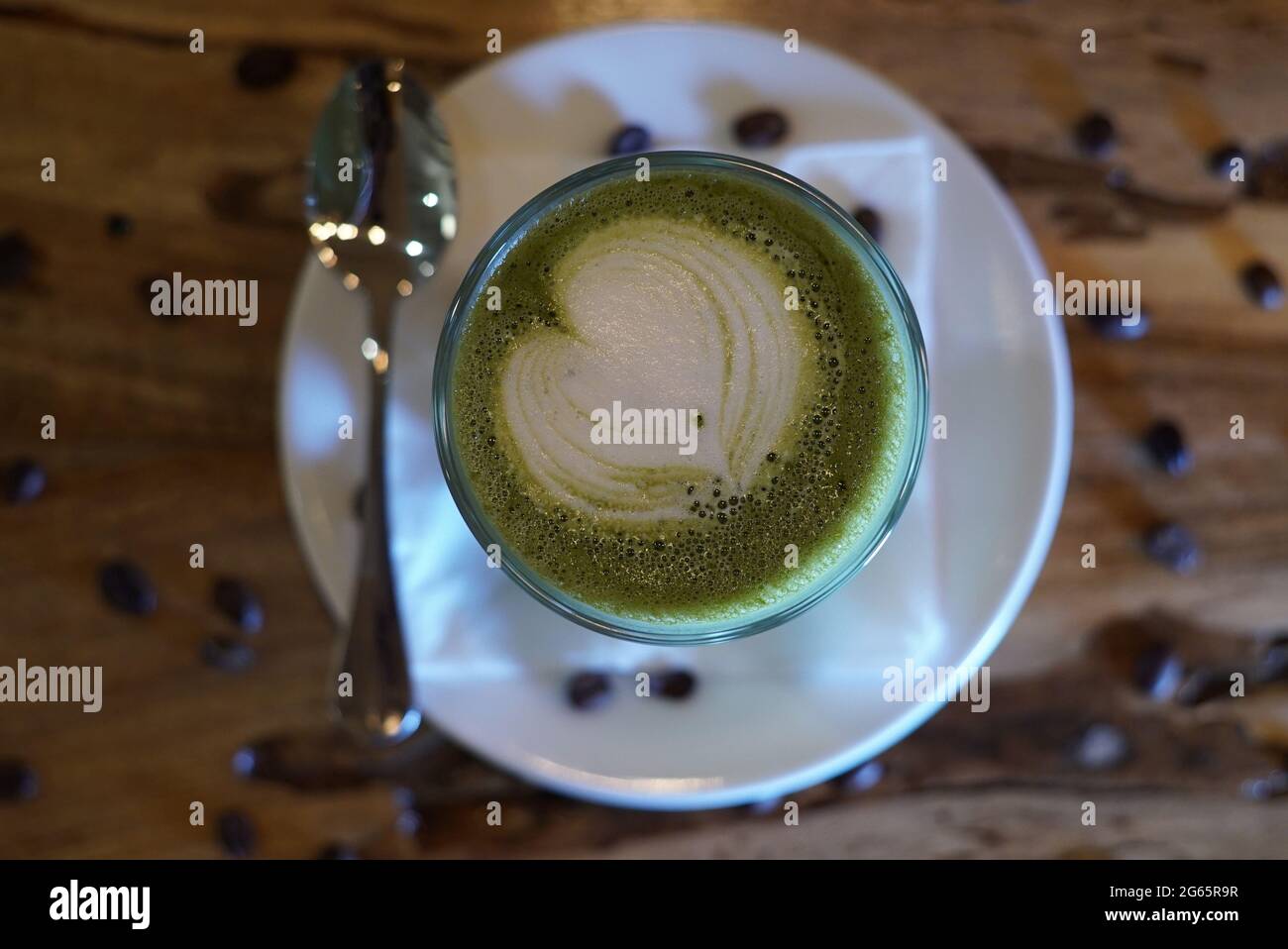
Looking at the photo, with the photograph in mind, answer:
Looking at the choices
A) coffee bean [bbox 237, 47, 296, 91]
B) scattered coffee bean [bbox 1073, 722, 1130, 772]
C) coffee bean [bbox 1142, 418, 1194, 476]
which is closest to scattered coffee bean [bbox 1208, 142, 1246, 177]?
coffee bean [bbox 1142, 418, 1194, 476]

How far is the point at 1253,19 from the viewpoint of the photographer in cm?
104

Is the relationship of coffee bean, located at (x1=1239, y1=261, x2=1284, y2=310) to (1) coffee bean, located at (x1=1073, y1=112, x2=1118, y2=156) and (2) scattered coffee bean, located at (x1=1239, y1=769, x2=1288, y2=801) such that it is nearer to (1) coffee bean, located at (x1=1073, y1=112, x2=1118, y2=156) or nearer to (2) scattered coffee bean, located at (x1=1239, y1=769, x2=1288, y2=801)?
(1) coffee bean, located at (x1=1073, y1=112, x2=1118, y2=156)

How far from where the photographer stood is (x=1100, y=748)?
102 centimetres

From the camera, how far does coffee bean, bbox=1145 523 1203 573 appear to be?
1009mm

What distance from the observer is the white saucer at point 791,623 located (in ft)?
2.97

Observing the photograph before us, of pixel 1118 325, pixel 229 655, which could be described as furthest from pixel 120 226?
pixel 1118 325

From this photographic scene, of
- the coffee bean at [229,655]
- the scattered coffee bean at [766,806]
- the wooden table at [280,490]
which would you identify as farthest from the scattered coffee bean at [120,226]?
the scattered coffee bean at [766,806]

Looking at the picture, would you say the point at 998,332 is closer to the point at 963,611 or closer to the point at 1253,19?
the point at 963,611

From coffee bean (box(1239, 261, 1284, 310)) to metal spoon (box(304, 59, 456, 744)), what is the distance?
2.67 ft

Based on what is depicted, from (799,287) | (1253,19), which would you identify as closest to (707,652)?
(799,287)

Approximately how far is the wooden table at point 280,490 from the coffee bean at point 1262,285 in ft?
0.04

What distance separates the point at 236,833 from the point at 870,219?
0.88 meters
